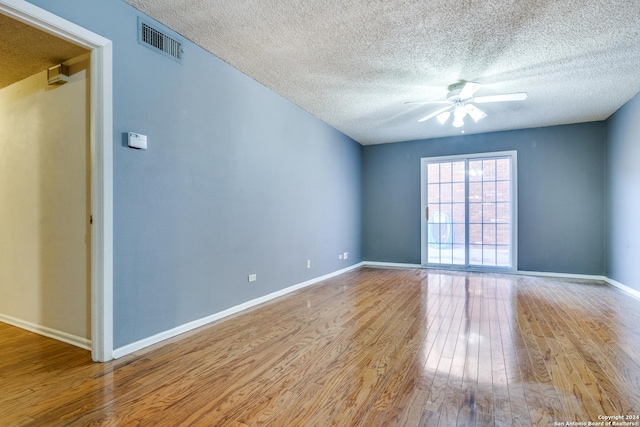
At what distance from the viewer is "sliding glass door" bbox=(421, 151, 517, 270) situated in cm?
599

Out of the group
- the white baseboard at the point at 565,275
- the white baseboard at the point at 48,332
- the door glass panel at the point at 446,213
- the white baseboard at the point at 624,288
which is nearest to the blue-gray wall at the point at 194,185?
the white baseboard at the point at 48,332

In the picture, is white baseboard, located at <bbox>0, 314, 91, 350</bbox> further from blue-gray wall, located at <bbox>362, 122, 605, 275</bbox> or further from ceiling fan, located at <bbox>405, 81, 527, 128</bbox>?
blue-gray wall, located at <bbox>362, 122, 605, 275</bbox>

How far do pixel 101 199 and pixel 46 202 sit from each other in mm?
990

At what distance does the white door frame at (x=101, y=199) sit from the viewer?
229 cm

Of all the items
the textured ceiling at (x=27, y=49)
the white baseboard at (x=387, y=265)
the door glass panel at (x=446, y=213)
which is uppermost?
the textured ceiling at (x=27, y=49)

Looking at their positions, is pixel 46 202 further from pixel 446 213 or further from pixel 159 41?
pixel 446 213

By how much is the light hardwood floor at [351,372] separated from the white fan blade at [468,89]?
101 inches

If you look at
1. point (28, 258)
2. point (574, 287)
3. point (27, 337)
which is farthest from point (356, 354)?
point (574, 287)

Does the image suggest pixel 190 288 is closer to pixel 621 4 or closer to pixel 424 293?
pixel 424 293

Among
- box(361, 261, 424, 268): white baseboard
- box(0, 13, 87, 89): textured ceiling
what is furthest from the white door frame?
box(361, 261, 424, 268): white baseboard

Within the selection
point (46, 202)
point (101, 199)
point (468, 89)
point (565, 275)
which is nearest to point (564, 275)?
point (565, 275)

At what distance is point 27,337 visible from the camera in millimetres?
2781

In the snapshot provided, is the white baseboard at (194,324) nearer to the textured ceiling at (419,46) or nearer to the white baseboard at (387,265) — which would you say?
the white baseboard at (387,265)

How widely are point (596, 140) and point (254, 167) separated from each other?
5.80 m
